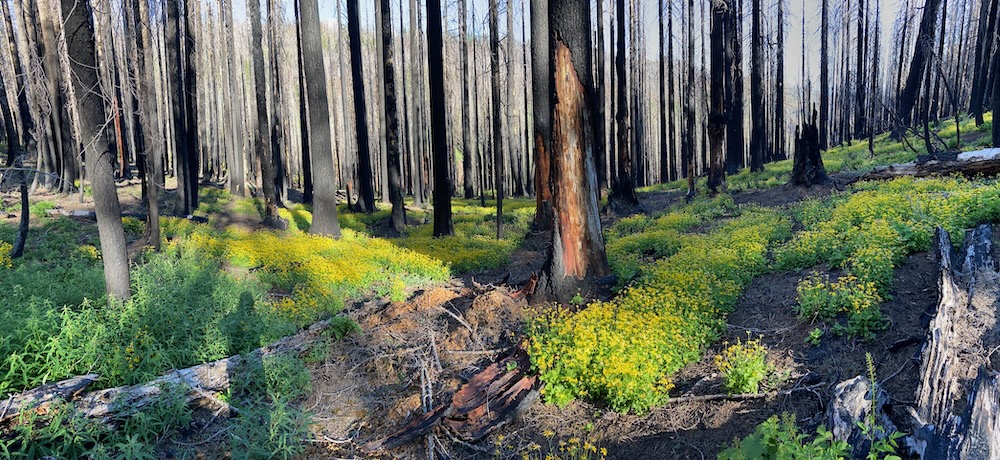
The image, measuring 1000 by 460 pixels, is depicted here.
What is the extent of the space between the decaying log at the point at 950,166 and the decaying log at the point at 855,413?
32.3 feet

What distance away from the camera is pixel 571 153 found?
7469 mm

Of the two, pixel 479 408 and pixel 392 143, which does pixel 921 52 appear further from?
pixel 479 408

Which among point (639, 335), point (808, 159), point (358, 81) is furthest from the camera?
point (358, 81)

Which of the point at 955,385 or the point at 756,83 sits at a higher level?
the point at 756,83

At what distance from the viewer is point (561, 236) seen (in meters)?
7.55

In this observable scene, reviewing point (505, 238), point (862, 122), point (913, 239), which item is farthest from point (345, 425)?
point (862, 122)

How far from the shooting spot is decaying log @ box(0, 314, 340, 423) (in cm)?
467

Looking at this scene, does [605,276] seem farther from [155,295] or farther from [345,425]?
[155,295]

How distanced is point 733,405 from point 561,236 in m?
3.43

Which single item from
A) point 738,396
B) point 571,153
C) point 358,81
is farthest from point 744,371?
point 358,81

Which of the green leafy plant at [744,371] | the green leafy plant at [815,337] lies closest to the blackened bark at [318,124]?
the green leafy plant at [744,371]

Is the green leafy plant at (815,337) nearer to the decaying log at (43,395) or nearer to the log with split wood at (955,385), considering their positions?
the log with split wood at (955,385)

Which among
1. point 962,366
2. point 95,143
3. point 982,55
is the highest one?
point 982,55

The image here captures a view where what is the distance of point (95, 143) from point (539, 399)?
6.07 m
